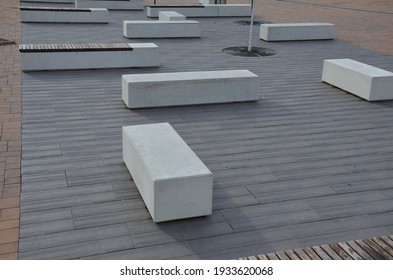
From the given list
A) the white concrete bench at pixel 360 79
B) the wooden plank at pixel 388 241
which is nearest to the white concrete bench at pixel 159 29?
the white concrete bench at pixel 360 79

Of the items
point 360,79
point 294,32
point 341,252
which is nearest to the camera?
point 341,252

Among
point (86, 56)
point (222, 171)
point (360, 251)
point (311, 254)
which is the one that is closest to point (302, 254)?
point (311, 254)

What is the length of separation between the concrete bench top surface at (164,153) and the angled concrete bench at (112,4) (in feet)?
53.4

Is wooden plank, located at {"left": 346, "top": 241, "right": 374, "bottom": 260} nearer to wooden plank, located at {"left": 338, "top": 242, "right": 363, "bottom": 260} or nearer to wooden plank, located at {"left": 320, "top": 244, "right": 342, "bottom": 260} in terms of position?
wooden plank, located at {"left": 338, "top": 242, "right": 363, "bottom": 260}

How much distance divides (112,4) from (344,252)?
18769 millimetres

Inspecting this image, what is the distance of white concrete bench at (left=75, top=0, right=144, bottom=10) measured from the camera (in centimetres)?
2012

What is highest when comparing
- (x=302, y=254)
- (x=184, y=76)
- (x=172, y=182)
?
(x=184, y=76)

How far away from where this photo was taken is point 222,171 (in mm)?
5379

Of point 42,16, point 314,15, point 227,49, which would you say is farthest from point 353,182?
point 314,15

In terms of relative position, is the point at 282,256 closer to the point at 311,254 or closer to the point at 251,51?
the point at 311,254

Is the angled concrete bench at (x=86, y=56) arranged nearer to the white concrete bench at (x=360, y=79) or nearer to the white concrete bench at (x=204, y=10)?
the white concrete bench at (x=360, y=79)

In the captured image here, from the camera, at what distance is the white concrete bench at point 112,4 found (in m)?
20.1

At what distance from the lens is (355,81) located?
8562 millimetres
